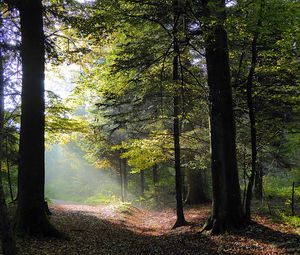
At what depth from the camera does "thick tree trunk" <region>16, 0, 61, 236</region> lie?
846 centimetres

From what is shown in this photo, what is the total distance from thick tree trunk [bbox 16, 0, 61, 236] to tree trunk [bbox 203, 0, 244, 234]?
4.61 meters

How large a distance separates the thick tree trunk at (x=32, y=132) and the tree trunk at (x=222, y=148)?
4608 millimetres

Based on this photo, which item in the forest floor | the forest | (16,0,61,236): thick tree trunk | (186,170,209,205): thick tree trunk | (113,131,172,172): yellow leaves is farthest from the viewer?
(186,170,209,205): thick tree trunk

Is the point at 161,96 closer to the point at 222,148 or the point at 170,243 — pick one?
the point at 222,148

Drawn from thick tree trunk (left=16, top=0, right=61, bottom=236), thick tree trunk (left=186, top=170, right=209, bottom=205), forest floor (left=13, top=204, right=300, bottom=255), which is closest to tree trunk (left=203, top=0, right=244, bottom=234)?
forest floor (left=13, top=204, right=300, bottom=255)

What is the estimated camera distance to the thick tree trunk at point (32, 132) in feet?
27.8

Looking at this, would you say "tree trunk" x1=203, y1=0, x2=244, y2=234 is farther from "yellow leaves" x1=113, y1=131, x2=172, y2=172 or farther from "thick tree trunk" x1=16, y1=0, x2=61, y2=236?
"thick tree trunk" x1=16, y1=0, x2=61, y2=236

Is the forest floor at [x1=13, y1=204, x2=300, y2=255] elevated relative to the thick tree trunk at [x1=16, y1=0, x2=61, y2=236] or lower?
lower

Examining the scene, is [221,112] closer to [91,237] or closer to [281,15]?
[281,15]

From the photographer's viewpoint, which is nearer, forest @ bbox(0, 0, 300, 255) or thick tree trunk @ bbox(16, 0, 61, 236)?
forest @ bbox(0, 0, 300, 255)

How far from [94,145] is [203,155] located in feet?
31.6

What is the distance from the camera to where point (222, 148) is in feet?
31.3

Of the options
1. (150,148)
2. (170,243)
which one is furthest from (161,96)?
(170,243)

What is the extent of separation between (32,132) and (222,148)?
545 cm
